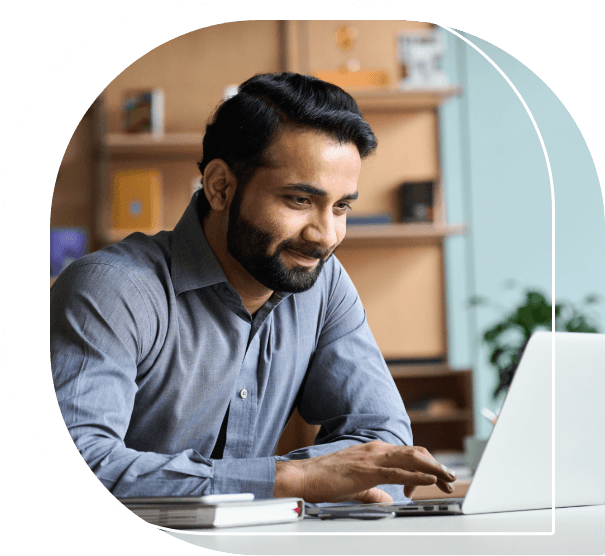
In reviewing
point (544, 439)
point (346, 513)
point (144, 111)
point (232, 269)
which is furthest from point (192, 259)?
point (544, 439)

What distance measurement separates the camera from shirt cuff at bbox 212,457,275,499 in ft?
2.54

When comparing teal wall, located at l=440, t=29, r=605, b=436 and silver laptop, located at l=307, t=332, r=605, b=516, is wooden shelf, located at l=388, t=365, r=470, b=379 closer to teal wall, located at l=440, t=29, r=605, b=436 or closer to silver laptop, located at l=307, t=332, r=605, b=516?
teal wall, located at l=440, t=29, r=605, b=436

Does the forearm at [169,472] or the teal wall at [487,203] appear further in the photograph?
the teal wall at [487,203]

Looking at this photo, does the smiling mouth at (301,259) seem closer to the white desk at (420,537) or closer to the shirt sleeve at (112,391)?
the shirt sleeve at (112,391)

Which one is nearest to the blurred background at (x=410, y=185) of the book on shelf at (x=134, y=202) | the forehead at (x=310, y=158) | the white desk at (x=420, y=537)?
the book on shelf at (x=134, y=202)

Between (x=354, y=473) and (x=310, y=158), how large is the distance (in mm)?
383

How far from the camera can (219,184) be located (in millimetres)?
909

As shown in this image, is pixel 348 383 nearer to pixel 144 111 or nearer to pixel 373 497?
pixel 373 497

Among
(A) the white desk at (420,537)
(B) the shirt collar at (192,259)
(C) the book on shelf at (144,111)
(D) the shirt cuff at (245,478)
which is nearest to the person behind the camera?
(A) the white desk at (420,537)

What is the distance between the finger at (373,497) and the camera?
0.82 metres

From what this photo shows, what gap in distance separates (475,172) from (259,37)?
387 millimetres

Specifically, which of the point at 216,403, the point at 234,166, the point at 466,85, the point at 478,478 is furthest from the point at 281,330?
the point at 466,85

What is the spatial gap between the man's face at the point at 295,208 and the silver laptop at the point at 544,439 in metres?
0.29

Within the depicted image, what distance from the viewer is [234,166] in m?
0.89
